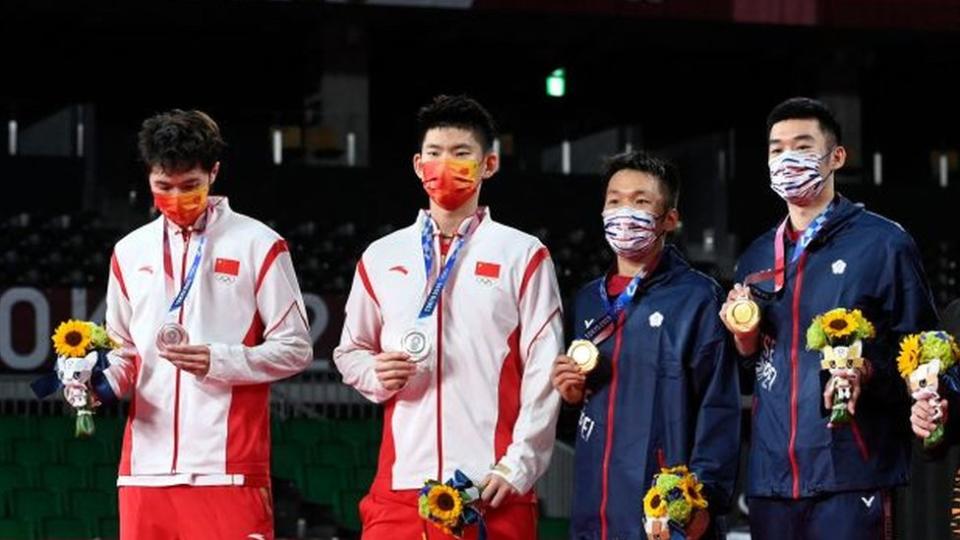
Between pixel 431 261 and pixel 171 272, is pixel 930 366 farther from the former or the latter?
pixel 171 272

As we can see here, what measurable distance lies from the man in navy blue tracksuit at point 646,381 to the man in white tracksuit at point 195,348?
94 cm

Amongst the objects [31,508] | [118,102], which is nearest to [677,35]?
[118,102]

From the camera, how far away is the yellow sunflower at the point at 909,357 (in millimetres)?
5387

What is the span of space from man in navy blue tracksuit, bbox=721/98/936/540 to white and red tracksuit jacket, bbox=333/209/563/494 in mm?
615

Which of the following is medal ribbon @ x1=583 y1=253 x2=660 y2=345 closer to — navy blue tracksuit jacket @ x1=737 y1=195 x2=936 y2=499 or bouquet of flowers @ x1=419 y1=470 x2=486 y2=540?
navy blue tracksuit jacket @ x1=737 y1=195 x2=936 y2=499

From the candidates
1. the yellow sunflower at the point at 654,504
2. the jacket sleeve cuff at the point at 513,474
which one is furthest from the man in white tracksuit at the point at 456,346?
the yellow sunflower at the point at 654,504

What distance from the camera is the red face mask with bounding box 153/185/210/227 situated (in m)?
6.02

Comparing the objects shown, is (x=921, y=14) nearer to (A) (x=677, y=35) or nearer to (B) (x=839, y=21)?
(B) (x=839, y=21)

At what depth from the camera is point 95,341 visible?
5.92 m

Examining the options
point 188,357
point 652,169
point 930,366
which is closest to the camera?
point 930,366

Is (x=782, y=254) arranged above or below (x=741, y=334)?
above

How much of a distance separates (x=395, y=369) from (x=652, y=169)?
1.08 metres

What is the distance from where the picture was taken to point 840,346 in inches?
215

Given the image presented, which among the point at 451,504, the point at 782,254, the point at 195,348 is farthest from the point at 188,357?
the point at 782,254
